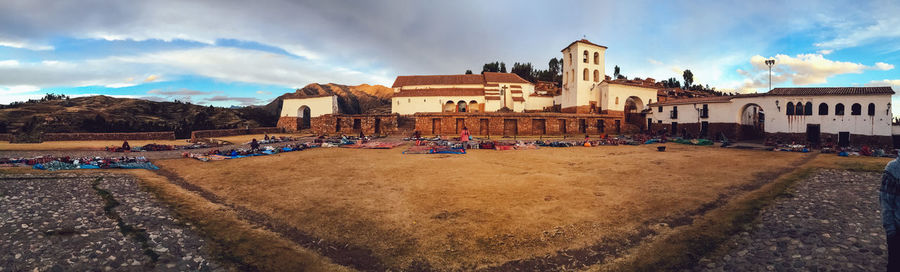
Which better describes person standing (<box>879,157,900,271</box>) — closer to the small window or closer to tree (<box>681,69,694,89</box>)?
the small window

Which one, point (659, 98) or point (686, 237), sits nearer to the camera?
point (686, 237)

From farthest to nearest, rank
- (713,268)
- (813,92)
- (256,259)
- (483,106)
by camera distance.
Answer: (483,106), (813,92), (256,259), (713,268)

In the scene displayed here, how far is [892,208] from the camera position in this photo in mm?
3334

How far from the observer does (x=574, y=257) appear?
17.4 ft

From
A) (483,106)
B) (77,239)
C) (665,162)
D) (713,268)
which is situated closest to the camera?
(713,268)

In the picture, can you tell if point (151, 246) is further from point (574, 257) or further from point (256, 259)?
point (574, 257)

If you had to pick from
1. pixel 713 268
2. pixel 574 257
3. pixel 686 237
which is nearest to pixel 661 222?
pixel 686 237

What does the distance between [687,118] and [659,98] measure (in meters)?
13.7

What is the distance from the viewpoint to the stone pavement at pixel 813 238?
4.87m

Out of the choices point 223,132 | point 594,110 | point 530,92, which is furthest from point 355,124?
point 594,110

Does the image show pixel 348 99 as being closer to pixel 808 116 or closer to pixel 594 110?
pixel 594 110

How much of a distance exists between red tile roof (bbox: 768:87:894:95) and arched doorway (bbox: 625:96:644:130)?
15.3 metres

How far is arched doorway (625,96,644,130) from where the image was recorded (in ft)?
136

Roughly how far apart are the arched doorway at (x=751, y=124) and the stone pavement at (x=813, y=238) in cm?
2649
